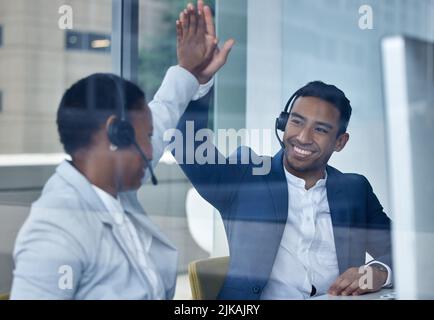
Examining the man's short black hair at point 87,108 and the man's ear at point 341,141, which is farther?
the man's ear at point 341,141

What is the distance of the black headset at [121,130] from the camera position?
1849 millimetres

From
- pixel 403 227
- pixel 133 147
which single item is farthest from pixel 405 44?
pixel 133 147

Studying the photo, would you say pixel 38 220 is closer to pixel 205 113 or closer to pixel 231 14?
pixel 205 113

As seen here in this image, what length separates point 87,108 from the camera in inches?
72.6

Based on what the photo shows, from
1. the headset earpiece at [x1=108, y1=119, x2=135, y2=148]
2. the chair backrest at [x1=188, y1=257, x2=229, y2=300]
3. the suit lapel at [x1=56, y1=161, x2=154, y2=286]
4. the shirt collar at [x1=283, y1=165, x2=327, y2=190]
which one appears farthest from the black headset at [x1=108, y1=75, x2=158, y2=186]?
the shirt collar at [x1=283, y1=165, x2=327, y2=190]

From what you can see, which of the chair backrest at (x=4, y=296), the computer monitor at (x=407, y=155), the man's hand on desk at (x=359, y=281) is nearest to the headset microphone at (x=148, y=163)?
the chair backrest at (x=4, y=296)

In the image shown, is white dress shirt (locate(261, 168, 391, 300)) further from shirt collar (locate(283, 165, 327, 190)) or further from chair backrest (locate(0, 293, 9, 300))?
chair backrest (locate(0, 293, 9, 300))

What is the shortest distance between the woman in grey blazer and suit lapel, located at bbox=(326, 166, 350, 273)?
1.77 ft

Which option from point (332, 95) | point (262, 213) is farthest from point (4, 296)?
point (332, 95)

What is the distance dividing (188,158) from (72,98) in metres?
0.38

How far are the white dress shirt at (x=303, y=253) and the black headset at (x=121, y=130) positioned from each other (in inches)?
20.5

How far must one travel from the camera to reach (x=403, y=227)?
3.06 ft

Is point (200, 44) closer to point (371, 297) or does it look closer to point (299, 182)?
point (299, 182)

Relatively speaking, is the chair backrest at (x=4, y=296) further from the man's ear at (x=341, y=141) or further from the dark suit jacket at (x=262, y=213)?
the man's ear at (x=341, y=141)
